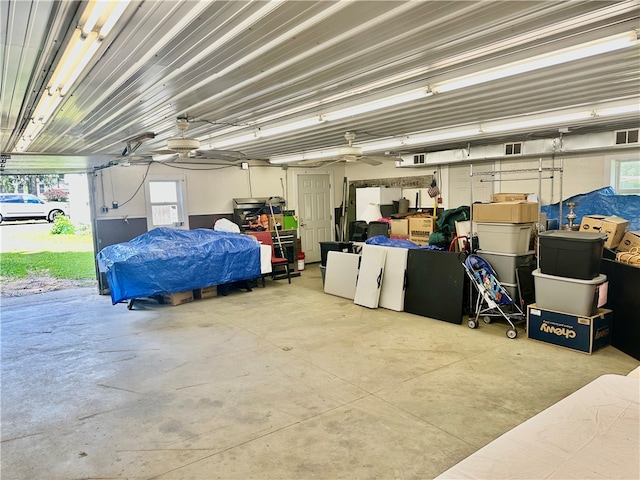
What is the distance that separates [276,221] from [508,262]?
5144 millimetres

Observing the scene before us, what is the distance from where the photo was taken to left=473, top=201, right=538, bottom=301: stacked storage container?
15.5ft

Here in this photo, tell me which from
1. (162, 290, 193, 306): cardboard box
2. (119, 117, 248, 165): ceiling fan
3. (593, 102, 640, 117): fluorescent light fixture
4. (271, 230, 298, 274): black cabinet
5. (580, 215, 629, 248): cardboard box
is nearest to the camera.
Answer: (593, 102, 640, 117): fluorescent light fixture

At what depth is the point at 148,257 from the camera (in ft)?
19.3

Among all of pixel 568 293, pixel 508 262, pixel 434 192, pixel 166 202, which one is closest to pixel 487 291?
pixel 508 262

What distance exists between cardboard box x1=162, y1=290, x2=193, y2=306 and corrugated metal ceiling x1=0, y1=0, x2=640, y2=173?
2642 millimetres

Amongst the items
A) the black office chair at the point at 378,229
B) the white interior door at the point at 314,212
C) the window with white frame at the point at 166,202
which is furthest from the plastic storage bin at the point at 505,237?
the window with white frame at the point at 166,202

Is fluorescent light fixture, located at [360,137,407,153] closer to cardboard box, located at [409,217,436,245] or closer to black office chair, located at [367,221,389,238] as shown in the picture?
cardboard box, located at [409,217,436,245]

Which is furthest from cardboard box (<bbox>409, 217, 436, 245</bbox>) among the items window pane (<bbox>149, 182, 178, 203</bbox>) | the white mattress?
the white mattress

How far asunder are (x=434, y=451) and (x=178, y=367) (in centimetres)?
252

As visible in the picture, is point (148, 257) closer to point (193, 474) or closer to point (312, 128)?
point (312, 128)

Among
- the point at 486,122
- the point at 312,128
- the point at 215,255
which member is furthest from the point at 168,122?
the point at 486,122

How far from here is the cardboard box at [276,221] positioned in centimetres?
865

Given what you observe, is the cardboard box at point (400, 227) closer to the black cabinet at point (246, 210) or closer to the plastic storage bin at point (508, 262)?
the plastic storage bin at point (508, 262)

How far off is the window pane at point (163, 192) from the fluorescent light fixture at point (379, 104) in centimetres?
467
